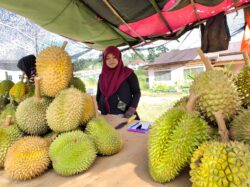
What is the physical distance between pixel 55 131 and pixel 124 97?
55.0 inches

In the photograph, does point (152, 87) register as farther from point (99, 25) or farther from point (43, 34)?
point (99, 25)

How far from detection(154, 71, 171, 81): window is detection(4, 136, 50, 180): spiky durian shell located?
35.5 feet

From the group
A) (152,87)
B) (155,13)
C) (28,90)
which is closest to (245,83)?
(28,90)

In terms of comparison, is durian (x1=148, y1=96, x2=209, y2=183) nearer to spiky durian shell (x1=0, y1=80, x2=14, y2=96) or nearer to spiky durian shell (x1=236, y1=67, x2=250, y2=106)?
spiky durian shell (x1=236, y1=67, x2=250, y2=106)

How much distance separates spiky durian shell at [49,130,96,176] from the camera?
70 centimetres

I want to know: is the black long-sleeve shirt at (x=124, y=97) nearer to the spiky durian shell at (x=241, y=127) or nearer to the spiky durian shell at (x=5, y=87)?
the spiky durian shell at (x=5, y=87)

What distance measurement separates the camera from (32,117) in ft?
2.80

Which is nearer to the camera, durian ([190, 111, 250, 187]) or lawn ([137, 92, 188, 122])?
durian ([190, 111, 250, 187])

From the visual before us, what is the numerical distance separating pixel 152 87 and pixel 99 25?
9.70m

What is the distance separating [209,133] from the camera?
577 mm

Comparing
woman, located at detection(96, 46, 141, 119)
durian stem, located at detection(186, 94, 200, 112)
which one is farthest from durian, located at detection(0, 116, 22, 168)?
woman, located at detection(96, 46, 141, 119)

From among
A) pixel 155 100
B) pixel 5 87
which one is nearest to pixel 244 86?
pixel 5 87

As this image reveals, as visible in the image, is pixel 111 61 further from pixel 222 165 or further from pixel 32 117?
pixel 222 165

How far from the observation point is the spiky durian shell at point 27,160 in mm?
718
